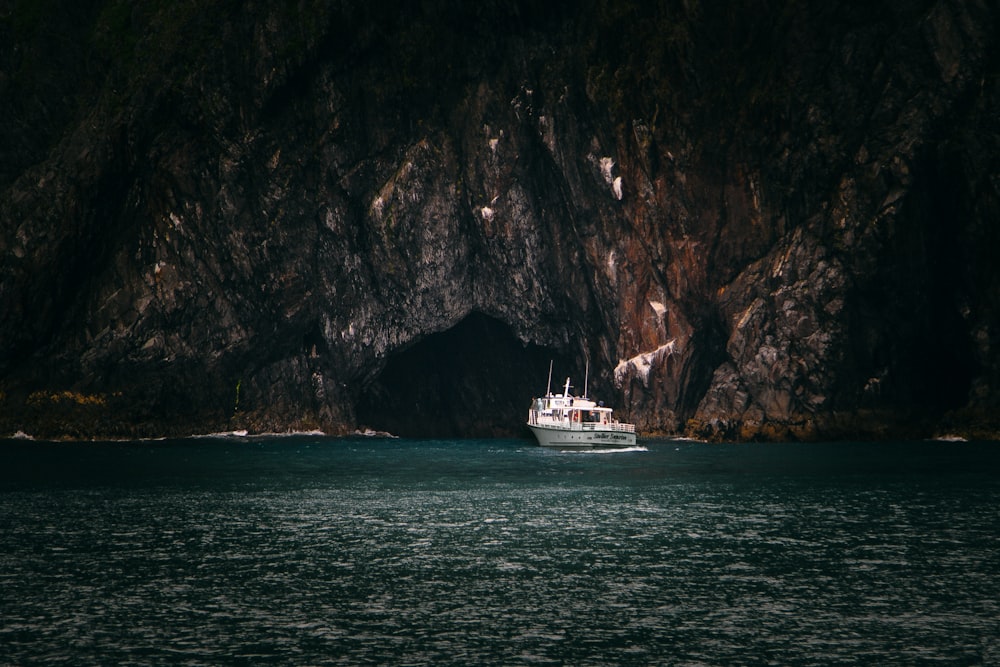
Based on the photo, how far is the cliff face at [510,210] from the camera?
119 m

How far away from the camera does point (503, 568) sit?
43219 millimetres

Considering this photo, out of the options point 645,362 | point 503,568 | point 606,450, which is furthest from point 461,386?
point 503,568

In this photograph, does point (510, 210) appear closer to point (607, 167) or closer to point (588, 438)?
point (607, 167)

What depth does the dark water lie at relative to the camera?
104 feet

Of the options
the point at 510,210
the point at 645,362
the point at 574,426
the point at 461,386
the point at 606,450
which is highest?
the point at 510,210

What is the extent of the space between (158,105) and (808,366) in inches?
3058

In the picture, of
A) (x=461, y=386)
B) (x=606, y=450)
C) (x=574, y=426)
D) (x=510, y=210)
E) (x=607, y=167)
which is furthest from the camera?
(x=461, y=386)

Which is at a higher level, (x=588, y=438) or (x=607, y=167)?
(x=607, y=167)

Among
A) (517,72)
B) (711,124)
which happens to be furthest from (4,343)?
(711,124)

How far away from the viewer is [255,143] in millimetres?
132000

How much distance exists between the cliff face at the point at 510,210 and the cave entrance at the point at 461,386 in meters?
8.28

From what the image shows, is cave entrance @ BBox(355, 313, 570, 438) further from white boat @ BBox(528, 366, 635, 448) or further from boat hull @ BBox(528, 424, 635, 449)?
boat hull @ BBox(528, 424, 635, 449)

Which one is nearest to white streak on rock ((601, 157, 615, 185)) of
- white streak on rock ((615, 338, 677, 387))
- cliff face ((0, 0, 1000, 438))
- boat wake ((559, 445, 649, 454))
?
cliff face ((0, 0, 1000, 438))

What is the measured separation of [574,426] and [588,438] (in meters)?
2.44
